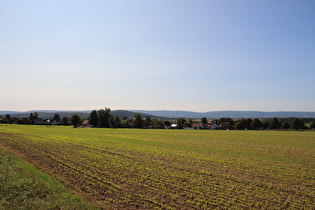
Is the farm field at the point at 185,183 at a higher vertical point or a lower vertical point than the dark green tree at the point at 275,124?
higher

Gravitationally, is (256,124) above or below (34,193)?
below

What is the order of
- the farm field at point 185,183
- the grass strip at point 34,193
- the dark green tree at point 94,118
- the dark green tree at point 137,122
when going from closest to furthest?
the grass strip at point 34,193 → the farm field at point 185,183 → the dark green tree at point 94,118 → the dark green tree at point 137,122

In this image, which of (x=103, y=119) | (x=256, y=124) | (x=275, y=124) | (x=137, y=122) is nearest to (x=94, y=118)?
(x=103, y=119)

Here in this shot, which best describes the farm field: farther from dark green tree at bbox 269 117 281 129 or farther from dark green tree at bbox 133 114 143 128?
dark green tree at bbox 133 114 143 128

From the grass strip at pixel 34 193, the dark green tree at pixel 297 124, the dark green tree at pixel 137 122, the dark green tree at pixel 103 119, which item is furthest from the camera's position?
the dark green tree at pixel 137 122

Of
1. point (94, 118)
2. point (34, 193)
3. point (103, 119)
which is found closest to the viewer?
point (34, 193)

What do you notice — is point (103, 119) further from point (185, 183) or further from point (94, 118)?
point (185, 183)

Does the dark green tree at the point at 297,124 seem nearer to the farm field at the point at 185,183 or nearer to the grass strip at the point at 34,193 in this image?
the farm field at the point at 185,183

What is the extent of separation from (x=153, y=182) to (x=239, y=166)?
9794 mm

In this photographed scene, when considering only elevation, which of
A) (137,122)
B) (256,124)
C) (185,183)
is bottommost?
(256,124)

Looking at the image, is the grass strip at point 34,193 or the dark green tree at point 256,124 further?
the dark green tree at point 256,124

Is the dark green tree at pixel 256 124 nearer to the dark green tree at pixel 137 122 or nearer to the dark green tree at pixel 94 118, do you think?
the dark green tree at pixel 137 122

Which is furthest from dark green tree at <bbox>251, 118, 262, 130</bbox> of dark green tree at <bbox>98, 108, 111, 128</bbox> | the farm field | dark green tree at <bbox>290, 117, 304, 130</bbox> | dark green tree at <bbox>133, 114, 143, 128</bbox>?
the farm field

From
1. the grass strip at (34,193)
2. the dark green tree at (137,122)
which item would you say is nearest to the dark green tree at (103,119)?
the dark green tree at (137,122)
